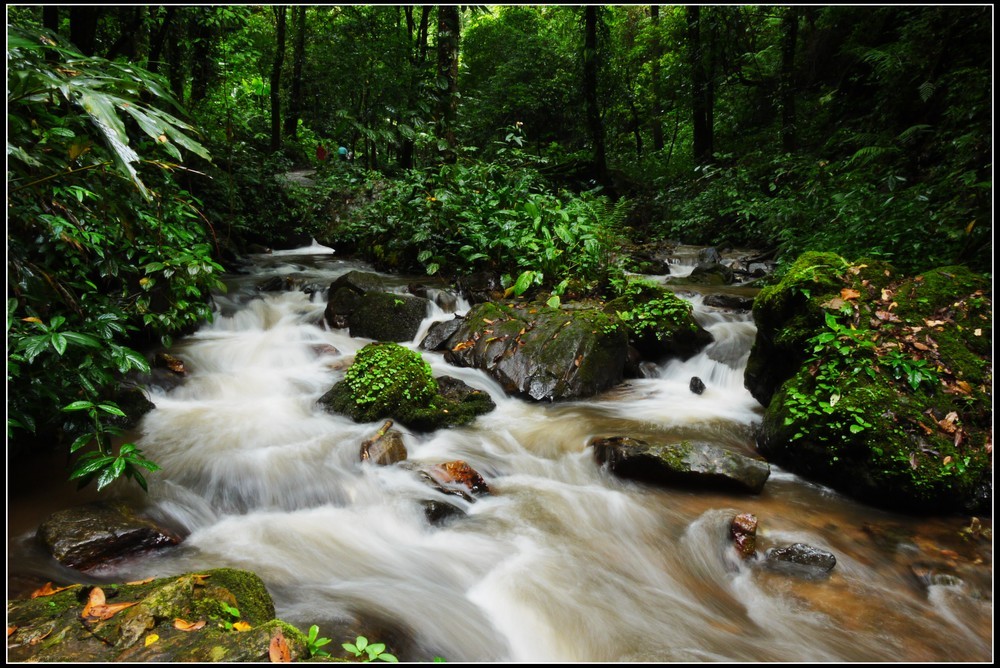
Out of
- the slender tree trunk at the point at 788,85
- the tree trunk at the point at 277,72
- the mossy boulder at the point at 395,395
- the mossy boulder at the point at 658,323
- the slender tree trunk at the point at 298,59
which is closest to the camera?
the mossy boulder at the point at 395,395

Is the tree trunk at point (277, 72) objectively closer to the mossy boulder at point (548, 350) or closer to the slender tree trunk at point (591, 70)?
the slender tree trunk at point (591, 70)

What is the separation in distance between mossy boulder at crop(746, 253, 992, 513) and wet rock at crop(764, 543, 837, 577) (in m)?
0.98

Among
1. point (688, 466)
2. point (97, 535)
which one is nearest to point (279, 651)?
point (97, 535)

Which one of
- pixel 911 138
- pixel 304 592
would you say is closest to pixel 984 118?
pixel 911 138

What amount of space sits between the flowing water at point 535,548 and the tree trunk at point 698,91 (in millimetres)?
12021

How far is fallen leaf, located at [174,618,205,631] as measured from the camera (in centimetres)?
190

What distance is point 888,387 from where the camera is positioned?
169 inches

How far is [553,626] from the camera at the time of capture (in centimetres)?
305

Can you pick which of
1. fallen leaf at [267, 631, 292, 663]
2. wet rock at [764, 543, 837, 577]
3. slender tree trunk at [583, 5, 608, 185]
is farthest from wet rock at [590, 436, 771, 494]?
slender tree trunk at [583, 5, 608, 185]

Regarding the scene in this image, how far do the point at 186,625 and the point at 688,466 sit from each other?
360cm

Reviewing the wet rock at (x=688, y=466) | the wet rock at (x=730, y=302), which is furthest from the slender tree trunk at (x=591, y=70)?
the wet rock at (x=688, y=466)

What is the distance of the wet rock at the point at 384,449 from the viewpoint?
4578mm

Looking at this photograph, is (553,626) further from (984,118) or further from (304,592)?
(984,118)

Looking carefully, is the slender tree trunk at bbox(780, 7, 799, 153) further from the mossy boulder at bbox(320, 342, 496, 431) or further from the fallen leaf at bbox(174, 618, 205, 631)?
the fallen leaf at bbox(174, 618, 205, 631)
